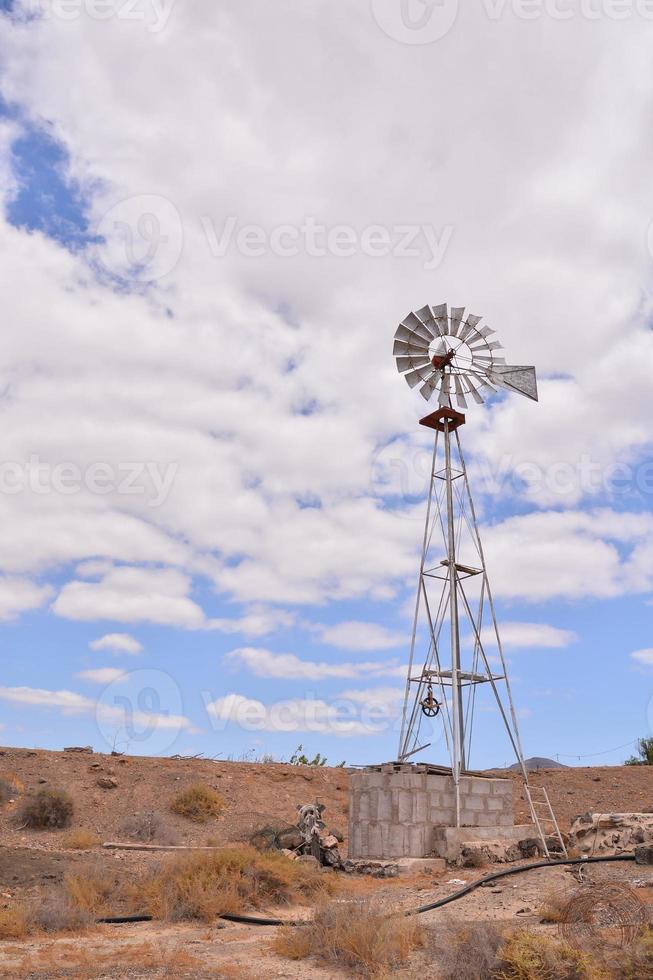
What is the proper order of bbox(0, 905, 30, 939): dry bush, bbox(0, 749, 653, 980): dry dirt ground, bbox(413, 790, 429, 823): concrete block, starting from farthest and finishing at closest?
bbox(413, 790, 429, 823): concrete block → bbox(0, 905, 30, 939): dry bush → bbox(0, 749, 653, 980): dry dirt ground

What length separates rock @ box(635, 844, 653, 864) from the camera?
14.9m

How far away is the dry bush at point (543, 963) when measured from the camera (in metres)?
7.82

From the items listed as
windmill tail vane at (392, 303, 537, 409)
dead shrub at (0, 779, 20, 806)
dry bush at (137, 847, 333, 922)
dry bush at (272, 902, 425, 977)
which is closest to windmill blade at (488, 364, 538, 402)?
windmill tail vane at (392, 303, 537, 409)

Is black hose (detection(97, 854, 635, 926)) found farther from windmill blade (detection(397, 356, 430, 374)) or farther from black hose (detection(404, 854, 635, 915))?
windmill blade (detection(397, 356, 430, 374))

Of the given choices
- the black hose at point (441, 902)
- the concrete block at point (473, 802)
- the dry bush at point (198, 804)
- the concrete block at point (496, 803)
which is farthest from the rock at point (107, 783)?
the black hose at point (441, 902)

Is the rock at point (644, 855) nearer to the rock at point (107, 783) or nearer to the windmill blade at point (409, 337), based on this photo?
the windmill blade at point (409, 337)

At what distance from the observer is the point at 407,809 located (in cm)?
1798

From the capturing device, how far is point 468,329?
22812 millimetres

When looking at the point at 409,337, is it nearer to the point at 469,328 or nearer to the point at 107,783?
the point at 469,328

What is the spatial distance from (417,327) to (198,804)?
1689cm

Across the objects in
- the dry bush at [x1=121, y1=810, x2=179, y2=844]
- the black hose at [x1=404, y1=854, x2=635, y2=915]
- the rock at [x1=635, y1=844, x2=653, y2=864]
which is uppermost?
the dry bush at [x1=121, y1=810, x2=179, y2=844]

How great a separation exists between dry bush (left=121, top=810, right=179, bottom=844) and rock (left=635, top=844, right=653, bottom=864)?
13.5 m

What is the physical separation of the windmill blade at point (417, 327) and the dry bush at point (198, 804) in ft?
54.4

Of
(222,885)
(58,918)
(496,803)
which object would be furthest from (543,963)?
(496,803)
